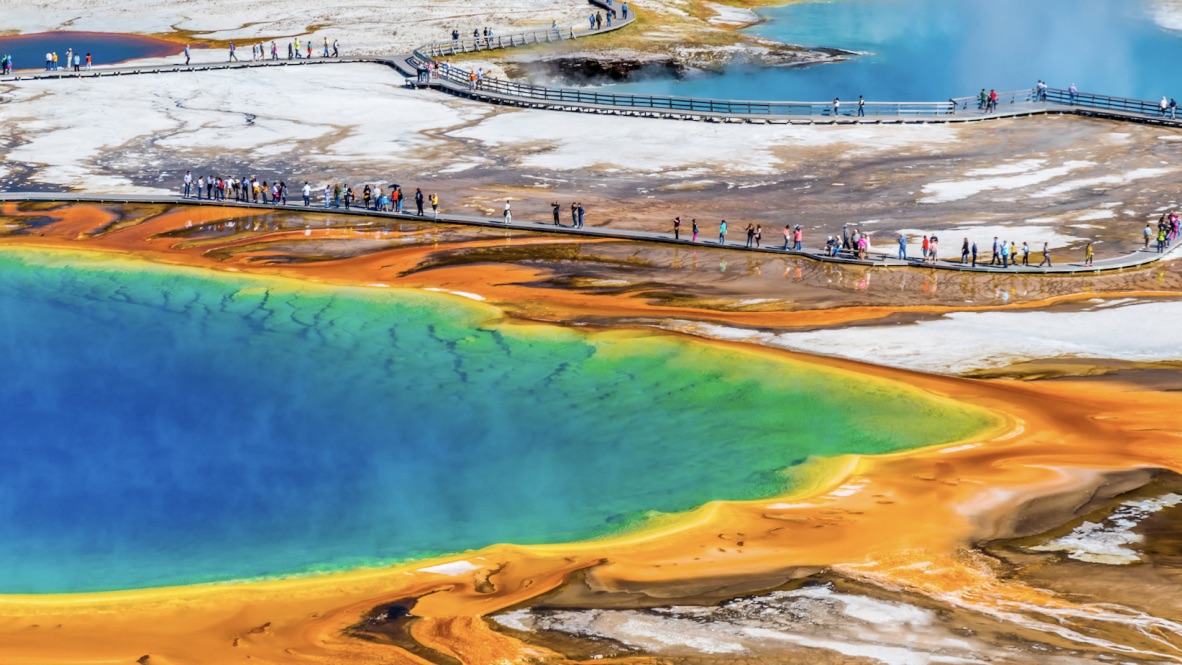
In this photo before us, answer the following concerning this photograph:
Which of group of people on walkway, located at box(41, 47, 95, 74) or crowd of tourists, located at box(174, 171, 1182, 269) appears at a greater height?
group of people on walkway, located at box(41, 47, 95, 74)

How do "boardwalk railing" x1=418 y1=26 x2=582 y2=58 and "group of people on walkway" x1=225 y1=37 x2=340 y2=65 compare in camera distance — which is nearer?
"group of people on walkway" x1=225 y1=37 x2=340 y2=65

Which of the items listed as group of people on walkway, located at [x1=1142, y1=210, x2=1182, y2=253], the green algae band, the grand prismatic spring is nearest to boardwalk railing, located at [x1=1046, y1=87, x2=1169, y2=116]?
the grand prismatic spring

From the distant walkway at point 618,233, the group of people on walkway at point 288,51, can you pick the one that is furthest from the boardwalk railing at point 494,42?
the distant walkway at point 618,233

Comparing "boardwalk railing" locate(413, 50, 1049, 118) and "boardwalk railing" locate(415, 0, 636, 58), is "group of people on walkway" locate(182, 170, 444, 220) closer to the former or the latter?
"boardwalk railing" locate(413, 50, 1049, 118)

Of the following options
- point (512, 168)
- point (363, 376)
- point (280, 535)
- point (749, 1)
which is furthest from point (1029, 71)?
point (280, 535)

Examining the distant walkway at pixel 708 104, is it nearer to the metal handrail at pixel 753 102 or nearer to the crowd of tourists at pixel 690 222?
the metal handrail at pixel 753 102

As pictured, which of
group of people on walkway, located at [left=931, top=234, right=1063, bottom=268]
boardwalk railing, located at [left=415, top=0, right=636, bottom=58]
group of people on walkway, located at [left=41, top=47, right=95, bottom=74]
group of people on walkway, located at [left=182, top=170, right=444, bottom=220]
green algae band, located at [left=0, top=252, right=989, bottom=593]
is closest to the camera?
green algae band, located at [left=0, top=252, right=989, bottom=593]

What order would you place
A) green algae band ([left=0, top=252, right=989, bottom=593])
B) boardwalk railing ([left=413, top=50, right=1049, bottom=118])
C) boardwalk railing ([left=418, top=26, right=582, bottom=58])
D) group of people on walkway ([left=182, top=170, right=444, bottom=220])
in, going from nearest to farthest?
green algae band ([left=0, top=252, right=989, bottom=593]) < group of people on walkway ([left=182, top=170, right=444, bottom=220]) < boardwalk railing ([left=413, top=50, right=1049, bottom=118]) < boardwalk railing ([left=418, top=26, right=582, bottom=58])

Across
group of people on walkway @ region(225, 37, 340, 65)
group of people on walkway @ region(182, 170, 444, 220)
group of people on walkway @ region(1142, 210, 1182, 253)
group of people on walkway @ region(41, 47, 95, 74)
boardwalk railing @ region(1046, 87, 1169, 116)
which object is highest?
group of people on walkway @ region(225, 37, 340, 65)
